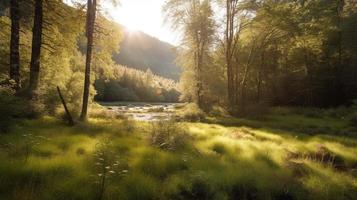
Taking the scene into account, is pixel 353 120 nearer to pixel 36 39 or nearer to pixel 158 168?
pixel 158 168

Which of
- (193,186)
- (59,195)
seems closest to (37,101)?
(59,195)

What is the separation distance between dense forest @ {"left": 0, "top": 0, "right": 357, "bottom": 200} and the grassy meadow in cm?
3

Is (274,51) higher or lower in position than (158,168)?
higher

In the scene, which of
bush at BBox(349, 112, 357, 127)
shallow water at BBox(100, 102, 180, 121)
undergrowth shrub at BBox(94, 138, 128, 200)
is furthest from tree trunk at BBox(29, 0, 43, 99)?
bush at BBox(349, 112, 357, 127)

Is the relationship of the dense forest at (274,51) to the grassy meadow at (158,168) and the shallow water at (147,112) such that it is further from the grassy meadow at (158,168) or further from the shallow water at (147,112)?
the grassy meadow at (158,168)

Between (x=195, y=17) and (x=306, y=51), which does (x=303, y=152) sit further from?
(x=306, y=51)

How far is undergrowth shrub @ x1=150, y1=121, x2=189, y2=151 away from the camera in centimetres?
805

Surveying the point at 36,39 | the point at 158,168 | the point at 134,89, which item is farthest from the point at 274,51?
the point at 134,89

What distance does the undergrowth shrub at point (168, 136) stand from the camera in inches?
317

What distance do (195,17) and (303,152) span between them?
1786cm

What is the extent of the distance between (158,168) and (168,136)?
237 cm

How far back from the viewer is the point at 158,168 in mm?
6273

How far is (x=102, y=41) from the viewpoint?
43.9 feet

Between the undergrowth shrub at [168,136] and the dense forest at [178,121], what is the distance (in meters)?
0.05
